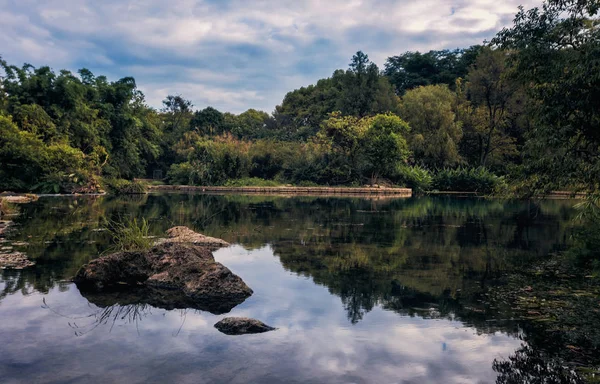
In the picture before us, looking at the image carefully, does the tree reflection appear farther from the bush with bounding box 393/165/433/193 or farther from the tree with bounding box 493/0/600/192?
the bush with bounding box 393/165/433/193

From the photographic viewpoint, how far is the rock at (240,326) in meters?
5.90

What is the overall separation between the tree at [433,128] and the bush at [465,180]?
1927mm

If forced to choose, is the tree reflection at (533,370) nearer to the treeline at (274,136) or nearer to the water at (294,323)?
the water at (294,323)

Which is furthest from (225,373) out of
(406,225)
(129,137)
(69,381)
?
(129,137)

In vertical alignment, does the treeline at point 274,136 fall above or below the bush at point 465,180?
above

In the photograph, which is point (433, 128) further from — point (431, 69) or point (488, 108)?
point (431, 69)

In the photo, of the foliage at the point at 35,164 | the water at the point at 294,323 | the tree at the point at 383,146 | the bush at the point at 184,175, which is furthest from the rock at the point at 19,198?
the tree at the point at 383,146

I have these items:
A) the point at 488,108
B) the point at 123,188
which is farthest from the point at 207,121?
the point at 488,108

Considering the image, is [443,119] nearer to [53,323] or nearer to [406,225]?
[406,225]

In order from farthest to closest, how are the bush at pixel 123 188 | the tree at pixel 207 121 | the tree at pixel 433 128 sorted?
the tree at pixel 207 121 < the tree at pixel 433 128 < the bush at pixel 123 188

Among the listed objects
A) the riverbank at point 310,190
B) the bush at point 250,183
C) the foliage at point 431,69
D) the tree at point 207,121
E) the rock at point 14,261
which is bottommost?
the riverbank at point 310,190

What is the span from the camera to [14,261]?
9.45 m

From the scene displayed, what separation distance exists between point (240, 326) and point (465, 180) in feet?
132

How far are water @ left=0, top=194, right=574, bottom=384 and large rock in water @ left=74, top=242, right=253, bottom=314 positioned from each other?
299mm
